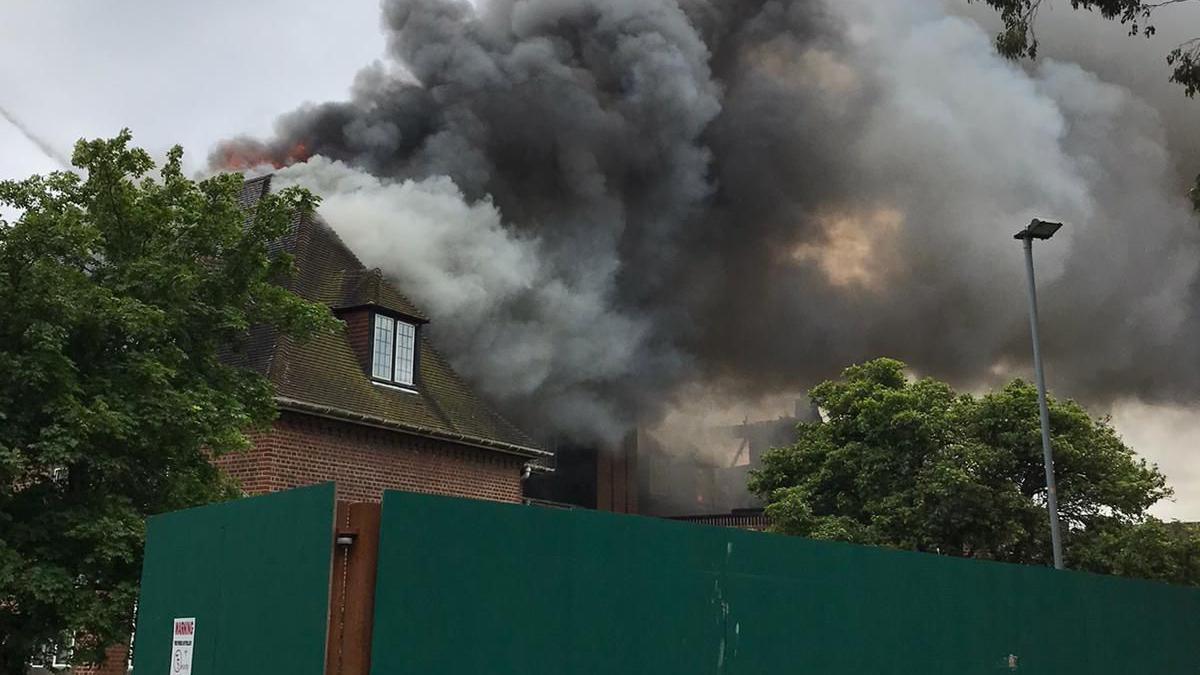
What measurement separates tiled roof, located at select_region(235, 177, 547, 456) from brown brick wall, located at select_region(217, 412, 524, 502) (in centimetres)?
33

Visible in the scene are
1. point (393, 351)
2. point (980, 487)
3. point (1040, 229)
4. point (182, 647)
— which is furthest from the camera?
point (980, 487)

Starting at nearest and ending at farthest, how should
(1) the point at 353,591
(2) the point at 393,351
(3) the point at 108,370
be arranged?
1. (1) the point at 353,591
2. (3) the point at 108,370
3. (2) the point at 393,351

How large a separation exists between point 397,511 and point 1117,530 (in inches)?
927

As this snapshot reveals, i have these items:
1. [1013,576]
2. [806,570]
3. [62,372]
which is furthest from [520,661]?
[62,372]

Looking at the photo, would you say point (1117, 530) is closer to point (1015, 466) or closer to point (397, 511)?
point (1015, 466)

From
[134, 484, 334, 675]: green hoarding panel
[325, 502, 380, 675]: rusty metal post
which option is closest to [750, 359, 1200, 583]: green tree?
[134, 484, 334, 675]: green hoarding panel

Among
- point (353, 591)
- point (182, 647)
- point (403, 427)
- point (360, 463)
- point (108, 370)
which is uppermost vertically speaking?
point (403, 427)

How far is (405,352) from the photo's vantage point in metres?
23.8

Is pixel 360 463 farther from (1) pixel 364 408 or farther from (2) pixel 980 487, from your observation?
(2) pixel 980 487

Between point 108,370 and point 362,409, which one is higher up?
point 362,409

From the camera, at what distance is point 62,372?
40.8 feet

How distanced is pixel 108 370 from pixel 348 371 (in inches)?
360

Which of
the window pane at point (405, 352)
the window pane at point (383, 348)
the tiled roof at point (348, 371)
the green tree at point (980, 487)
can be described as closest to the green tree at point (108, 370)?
the tiled roof at point (348, 371)

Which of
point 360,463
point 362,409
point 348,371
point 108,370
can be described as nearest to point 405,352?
point 348,371
